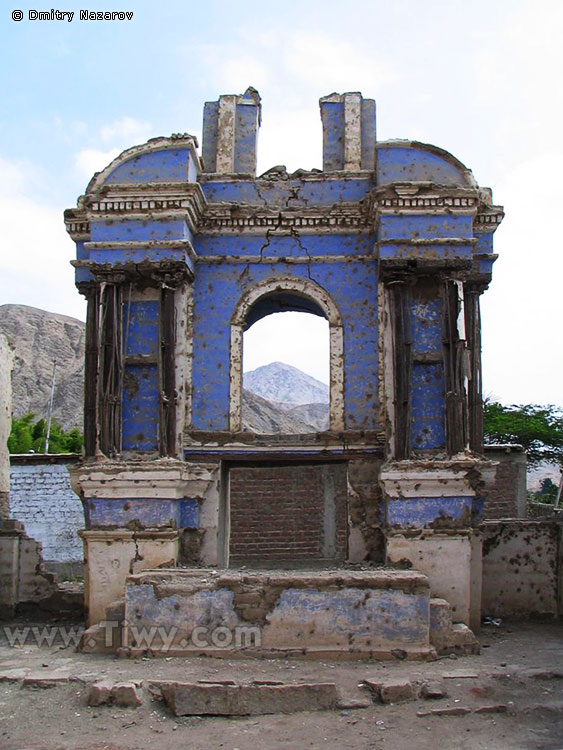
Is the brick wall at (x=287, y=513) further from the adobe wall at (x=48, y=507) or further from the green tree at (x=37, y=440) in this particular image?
the green tree at (x=37, y=440)

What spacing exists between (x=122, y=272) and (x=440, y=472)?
4319 mm

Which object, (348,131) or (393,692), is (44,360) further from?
(393,692)

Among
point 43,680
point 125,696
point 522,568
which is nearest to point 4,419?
point 43,680

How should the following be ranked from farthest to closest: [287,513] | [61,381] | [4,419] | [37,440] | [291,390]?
[291,390] < [61,381] < [37,440] < [287,513] < [4,419]

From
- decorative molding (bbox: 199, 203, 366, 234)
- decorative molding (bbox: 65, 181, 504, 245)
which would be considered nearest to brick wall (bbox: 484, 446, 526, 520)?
decorative molding (bbox: 65, 181, 504, 245)

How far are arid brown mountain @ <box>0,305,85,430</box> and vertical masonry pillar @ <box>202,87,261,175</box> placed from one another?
93.1 feet

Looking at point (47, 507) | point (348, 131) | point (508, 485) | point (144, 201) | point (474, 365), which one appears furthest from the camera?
point (508, 485)

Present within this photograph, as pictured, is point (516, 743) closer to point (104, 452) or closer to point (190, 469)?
point (190, 469)

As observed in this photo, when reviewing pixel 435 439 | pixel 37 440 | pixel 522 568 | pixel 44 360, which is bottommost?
pixel 522 568

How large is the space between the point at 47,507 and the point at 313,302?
8868mm

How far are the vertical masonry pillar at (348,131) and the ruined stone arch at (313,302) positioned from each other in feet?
5.61

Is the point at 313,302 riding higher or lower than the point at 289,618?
higher

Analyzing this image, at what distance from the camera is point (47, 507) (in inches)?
651

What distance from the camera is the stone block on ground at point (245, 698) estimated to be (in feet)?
20.9
